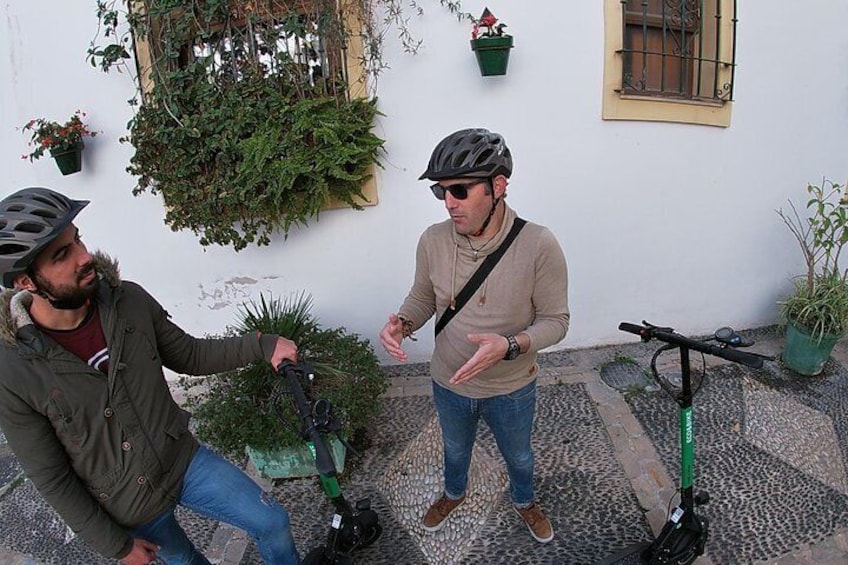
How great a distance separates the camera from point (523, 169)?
4.27 meters

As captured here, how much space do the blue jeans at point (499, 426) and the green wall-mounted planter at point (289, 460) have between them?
84cm

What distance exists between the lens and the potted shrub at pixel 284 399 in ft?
10.6

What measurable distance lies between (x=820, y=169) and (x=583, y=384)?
9.43 ft

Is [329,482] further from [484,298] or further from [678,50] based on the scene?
[678,50]

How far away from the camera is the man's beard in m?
1.87

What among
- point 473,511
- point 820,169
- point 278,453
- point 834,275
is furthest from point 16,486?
point 820,169

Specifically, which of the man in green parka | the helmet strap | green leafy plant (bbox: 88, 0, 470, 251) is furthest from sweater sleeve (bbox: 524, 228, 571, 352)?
green leafy plant (bbox: 88, 0, 470, 251)

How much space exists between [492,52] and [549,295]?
7.24 ft

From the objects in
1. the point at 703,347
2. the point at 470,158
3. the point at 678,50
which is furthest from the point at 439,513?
the point at 678,50

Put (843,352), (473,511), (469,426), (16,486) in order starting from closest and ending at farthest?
(469,426) → (473,511) → (16,486) → (843,352)

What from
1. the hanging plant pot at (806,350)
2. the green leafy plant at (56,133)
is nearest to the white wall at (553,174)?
the green leafy plant at (56,133)

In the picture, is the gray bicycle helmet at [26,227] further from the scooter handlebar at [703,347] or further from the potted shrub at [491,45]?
the potted shrub at [491,45]

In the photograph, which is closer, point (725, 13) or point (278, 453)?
point (278, 453)

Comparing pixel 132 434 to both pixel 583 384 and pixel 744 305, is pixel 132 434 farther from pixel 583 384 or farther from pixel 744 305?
pixel 744 305
